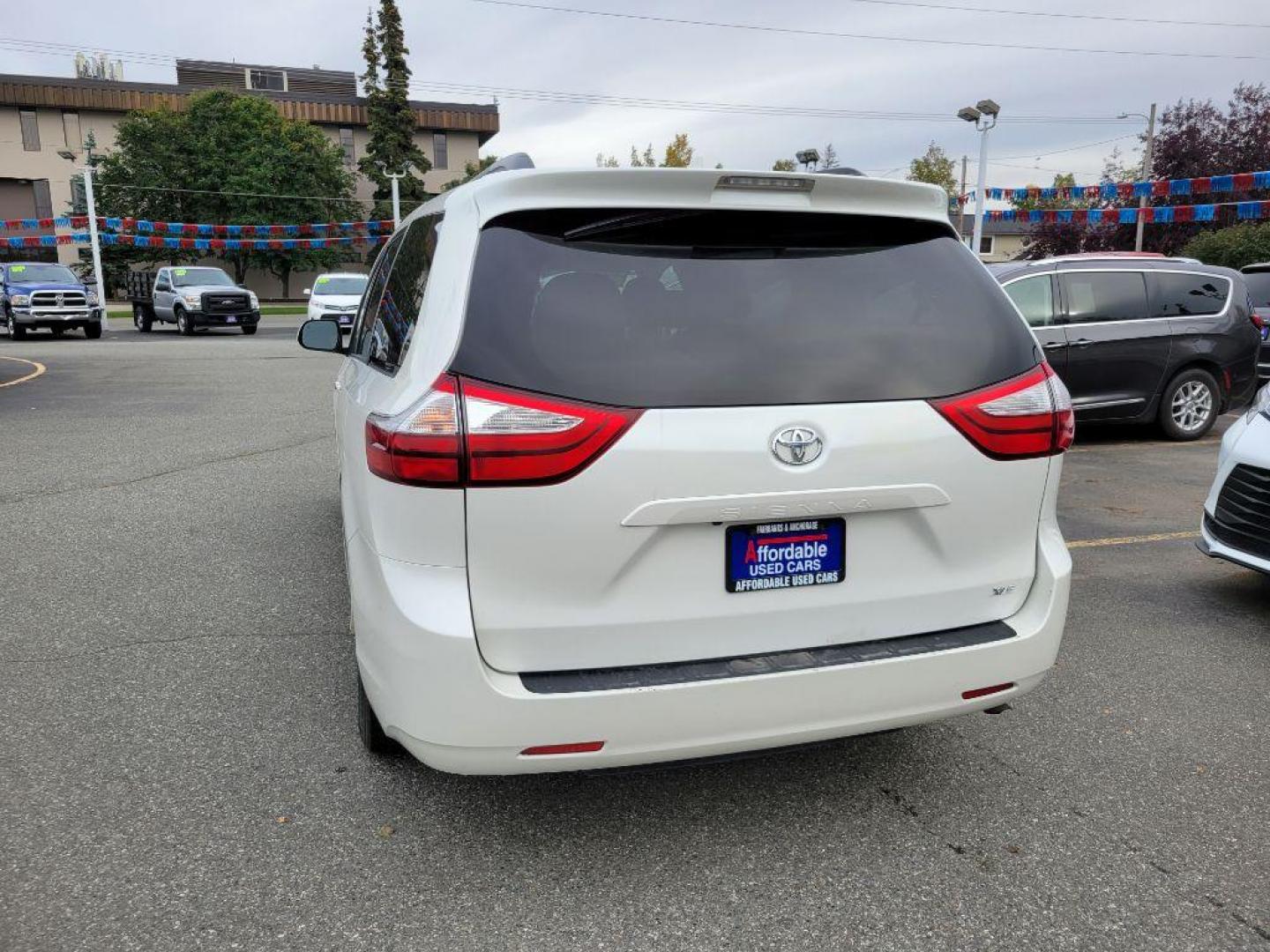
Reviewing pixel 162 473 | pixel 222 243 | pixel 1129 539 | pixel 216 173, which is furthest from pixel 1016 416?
pixel 216 173

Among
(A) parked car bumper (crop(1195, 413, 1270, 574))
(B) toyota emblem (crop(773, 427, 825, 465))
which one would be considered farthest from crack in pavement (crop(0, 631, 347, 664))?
(A) parked car bumper (crop(1195, 413, 1270, 574))

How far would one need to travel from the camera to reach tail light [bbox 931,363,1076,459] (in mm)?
2551

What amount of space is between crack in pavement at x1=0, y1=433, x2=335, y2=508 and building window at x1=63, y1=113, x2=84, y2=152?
2267 inches

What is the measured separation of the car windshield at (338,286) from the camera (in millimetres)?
23828

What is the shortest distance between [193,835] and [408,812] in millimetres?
604

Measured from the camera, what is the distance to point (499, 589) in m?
2.26

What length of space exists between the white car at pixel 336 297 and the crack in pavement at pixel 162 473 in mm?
13896

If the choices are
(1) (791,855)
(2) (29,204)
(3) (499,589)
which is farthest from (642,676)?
(2) (29,204)

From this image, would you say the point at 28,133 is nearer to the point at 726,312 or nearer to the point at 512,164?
the point at 512,164

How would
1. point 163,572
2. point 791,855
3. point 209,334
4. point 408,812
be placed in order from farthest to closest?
point 209,334, point 163,572, point 408,812, point 791,855

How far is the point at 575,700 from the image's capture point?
2262 millimetres

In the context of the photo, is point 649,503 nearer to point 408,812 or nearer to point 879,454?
point 879,454

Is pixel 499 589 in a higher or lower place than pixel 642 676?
higher

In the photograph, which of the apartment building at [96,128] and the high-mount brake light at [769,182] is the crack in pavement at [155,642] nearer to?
the high-mount brake light at [769,182]
